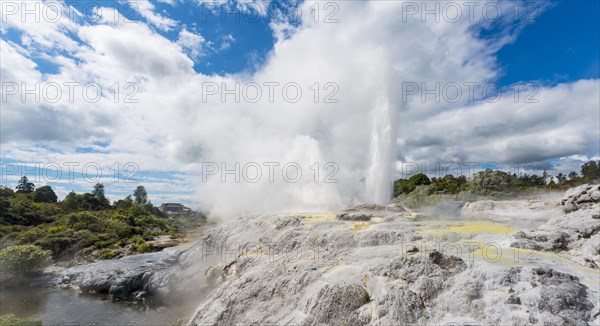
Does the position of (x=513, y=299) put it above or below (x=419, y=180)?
below

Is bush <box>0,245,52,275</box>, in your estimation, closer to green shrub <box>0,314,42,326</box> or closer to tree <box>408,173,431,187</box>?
green shrub <box>0,314,42,326</box>

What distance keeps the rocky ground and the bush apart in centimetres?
1653

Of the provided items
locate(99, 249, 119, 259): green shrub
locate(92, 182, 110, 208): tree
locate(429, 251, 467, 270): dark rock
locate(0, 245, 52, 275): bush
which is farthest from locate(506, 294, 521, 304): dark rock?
locate(92, 182, 110, 208): tree

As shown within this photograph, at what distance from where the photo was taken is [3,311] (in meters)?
22.8

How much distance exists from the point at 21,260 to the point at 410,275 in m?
36.1

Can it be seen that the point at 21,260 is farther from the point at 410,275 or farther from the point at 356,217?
the point at 410,275

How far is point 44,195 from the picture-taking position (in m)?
83.1

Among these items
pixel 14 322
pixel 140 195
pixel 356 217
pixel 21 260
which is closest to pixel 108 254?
pixel 21 260

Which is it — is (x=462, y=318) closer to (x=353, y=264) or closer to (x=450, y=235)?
(x=353, y=264)

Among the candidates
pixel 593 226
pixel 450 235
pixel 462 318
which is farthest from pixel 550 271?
pixel 593 226

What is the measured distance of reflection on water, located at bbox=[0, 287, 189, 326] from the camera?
66.3 ft

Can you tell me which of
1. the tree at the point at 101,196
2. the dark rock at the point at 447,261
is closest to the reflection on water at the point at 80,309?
the dark rock at the point at 447,261

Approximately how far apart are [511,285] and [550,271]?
4.98 ft

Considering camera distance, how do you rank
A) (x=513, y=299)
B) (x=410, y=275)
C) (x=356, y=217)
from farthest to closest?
(x=356, y=217) < (x=410, y=275) < (x=513, y=299)
